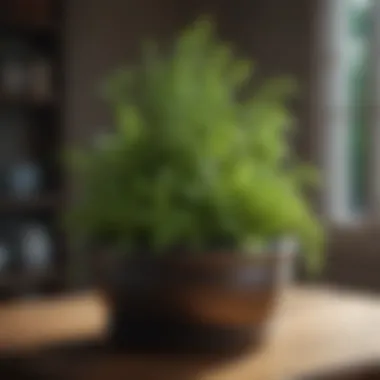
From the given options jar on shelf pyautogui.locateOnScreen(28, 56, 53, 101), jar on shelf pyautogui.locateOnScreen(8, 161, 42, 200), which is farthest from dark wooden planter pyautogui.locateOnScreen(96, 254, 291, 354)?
jar on shelf pyautogui.locateOnScreen(28, 56, 53, 101)

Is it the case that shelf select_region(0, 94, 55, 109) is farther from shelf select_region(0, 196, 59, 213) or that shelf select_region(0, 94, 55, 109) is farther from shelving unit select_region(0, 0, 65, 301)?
shelf select_region(0, 196, 59, 213)

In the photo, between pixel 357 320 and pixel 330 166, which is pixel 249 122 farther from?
pixel 330 166

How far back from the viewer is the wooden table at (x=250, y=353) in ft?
4.73

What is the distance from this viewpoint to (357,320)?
6.40 feet

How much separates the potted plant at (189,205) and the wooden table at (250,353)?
10 centimetres

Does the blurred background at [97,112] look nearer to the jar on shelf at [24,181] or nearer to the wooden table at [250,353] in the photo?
the jar on shelf at [24,181]

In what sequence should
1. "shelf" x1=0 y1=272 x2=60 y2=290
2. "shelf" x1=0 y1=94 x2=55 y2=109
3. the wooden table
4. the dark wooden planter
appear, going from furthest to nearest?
"shelf" x1=0 y1=94 x2=55 y2=109, "shelf" x1=0 y1=272 x2=60 y2=290, the dark wooden planter, the wooden table

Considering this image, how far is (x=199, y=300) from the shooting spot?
163 centimetres

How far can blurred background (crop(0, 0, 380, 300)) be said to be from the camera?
4398 mm

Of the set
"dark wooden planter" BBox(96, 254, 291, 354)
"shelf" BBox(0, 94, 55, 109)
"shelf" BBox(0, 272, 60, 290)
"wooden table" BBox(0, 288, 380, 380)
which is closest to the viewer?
"wooden table" BBox(0, 288, 380, 380)

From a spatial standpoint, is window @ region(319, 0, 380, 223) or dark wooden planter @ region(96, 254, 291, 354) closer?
dark wooden planter @ region(96, 254, 291, 354)

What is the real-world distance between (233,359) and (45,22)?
325 cm

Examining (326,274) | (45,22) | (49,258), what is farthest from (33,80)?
(326,274)

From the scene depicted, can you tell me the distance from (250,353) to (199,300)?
13 centimetres
